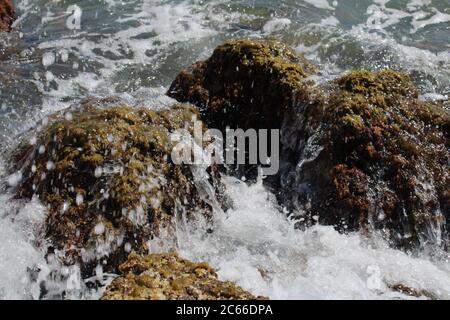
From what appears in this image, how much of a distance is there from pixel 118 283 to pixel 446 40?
12597 mm

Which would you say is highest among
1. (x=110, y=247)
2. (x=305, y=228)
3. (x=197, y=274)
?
(x=197, y=274)

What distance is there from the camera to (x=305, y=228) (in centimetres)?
664

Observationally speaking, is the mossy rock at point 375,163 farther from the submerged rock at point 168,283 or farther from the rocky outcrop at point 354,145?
the submerged rock at point 168,283

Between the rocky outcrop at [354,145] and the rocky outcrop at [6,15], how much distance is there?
9.49 metres

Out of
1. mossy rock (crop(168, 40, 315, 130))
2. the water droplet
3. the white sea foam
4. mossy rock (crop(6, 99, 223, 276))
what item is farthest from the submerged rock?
mossy rock (crop(168, 40, 315, 130))

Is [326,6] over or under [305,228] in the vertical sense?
under

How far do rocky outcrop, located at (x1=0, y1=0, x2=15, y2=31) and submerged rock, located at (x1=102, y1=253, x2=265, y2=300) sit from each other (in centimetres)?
1210

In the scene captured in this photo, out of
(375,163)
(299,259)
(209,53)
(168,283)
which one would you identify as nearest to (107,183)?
(168,283)

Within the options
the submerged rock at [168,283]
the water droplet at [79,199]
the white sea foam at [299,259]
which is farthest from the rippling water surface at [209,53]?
the submerged rock at [168,283]

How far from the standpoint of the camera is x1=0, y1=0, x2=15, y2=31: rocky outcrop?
14.7 meters

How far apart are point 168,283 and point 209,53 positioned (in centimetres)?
968

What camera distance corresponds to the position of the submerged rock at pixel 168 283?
4.00 metres

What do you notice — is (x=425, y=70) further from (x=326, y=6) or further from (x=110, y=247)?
(x=110, y=247)
